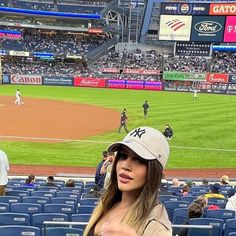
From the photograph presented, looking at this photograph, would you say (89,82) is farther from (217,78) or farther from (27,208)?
(27,208)

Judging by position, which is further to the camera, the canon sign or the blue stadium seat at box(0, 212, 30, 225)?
the canon sign

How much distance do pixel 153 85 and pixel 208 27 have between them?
723 inches

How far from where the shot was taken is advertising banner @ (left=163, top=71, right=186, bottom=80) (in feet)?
215

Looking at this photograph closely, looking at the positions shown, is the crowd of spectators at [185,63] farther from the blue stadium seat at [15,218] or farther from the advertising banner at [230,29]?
the blue stadium seat at [15,218]

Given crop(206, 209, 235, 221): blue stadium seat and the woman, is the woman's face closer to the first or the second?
the woman

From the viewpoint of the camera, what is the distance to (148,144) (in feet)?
7.36

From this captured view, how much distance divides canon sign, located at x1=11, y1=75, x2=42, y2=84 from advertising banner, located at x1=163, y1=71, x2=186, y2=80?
2254cm

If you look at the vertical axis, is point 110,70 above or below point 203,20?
below

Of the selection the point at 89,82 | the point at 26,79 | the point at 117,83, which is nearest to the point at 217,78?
the point at 117,83

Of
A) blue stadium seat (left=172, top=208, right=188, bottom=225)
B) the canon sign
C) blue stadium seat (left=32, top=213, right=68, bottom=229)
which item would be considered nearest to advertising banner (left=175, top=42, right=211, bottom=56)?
the canon sign

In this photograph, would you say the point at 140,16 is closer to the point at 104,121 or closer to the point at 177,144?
the point at 104,121

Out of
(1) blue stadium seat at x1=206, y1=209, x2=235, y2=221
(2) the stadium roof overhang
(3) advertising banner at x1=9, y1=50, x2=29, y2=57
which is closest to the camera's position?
(1) blue stadium seat at x1=206, y1=209, x2=235, y2=221

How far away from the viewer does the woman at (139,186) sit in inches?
85.7

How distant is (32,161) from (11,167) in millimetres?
1380
